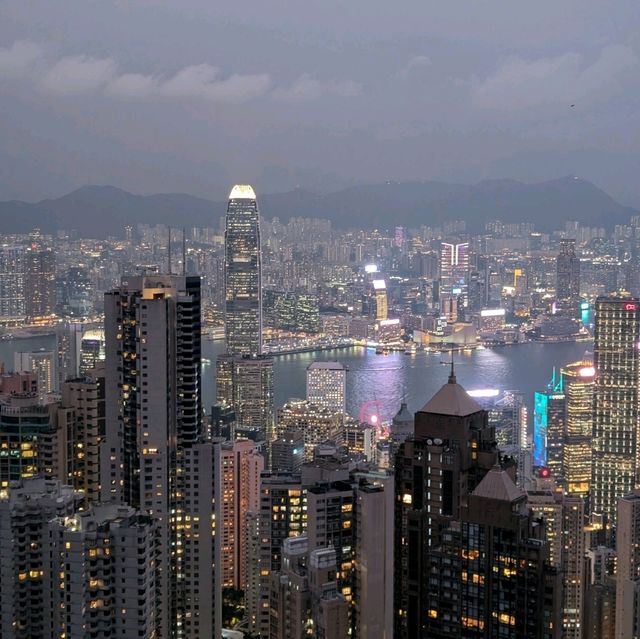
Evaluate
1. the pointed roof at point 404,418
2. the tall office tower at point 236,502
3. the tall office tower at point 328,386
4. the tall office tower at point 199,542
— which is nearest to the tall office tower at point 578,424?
the pointed roof at point 404,418

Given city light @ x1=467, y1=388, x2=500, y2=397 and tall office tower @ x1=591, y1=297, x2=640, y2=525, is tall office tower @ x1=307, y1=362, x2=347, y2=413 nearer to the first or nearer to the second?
city light @ x1=467, y1=388, x2=500, y2=397

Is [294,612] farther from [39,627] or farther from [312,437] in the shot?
[312,437]

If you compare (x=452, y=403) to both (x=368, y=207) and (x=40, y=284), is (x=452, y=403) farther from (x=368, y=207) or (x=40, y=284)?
(x=368, y=207)

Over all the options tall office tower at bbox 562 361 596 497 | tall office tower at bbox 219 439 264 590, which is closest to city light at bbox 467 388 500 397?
tall office tower at bbox 562 361 596 497

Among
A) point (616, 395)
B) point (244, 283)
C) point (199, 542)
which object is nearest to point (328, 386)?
point (244, 283)

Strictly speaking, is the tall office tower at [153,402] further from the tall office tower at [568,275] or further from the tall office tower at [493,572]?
the tall office tower at [568,275]

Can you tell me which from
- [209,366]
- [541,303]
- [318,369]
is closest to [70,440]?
[209,366]
